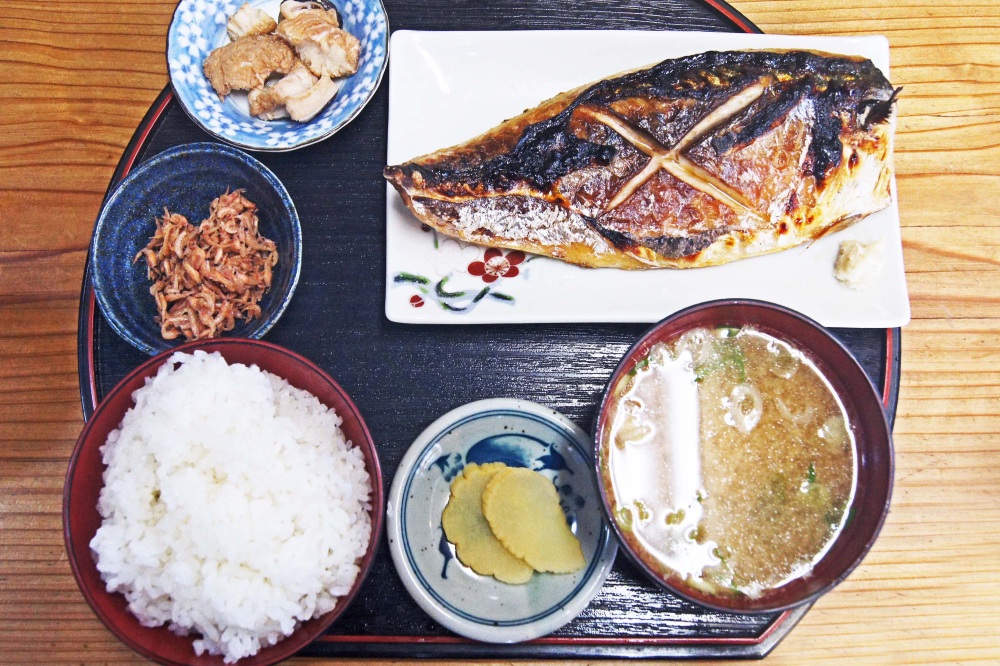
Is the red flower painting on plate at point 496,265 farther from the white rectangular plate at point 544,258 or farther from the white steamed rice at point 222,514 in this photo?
the white steamed rice at point 222,514

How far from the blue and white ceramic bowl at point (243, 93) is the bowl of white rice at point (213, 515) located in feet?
2.30

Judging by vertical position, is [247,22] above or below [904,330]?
above

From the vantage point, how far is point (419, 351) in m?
1.92

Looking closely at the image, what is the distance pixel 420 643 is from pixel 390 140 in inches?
56.7

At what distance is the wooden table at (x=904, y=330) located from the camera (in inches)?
73.0

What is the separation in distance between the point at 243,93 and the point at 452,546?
5.02ft

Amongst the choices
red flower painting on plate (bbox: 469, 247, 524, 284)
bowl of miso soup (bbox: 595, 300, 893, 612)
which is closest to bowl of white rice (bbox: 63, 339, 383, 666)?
red flower painting on plate (bbox: 469, 247, 524, 284)

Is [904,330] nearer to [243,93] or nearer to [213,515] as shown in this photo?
[213,515]

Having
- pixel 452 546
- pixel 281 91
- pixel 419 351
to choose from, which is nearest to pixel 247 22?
pixel 281 91

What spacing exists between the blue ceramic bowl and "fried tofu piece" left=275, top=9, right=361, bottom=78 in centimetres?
40

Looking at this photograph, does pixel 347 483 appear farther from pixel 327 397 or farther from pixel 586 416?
pixel 586 416

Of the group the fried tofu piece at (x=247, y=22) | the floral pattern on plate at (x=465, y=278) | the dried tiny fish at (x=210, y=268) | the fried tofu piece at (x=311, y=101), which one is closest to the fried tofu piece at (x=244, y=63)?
the fried tofu piece at (x=247, y=22)

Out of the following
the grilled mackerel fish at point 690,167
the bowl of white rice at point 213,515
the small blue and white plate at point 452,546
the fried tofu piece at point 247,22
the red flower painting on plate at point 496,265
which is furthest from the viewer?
the fried tofu piece at point 247,22

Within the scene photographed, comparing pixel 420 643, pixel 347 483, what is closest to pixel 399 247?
pixel 347 483
